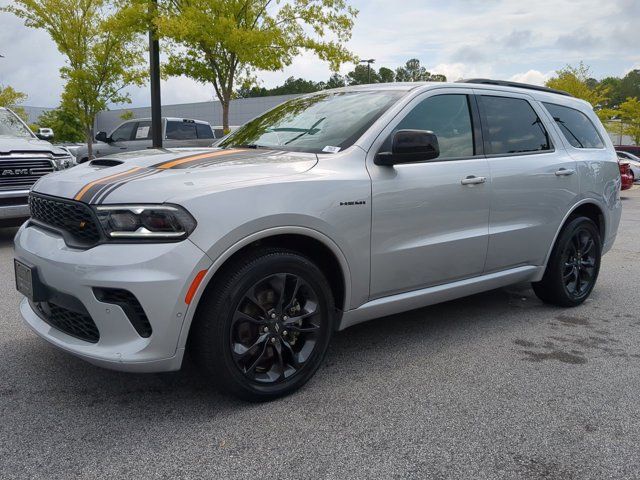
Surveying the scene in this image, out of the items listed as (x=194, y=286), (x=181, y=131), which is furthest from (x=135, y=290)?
(x=181, y=131)

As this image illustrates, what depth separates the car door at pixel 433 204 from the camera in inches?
136

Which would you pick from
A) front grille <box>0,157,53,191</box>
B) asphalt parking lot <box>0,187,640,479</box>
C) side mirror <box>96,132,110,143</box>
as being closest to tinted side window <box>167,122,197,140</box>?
side mirror <box>96,132,110,143</box>

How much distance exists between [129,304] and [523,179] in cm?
299

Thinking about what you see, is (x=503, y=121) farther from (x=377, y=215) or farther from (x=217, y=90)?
(x=217, y=90)

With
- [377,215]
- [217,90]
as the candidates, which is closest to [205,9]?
[217,90]

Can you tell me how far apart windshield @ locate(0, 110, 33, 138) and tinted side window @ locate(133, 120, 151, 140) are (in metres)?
5.42

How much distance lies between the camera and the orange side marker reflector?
2.68 meters

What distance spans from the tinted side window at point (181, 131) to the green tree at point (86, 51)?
126 inches

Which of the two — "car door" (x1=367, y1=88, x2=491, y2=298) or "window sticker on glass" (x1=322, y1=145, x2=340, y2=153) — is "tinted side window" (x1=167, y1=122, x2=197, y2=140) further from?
"window sticker on glass" (x1=322, y1=145, x2=340, y2=153)

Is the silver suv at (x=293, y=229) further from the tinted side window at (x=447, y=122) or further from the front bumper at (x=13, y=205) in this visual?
the front bumper at (x=13, y=205)

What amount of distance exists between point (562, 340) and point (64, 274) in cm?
338

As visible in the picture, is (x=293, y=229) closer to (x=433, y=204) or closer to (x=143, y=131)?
(x=433, y=204)

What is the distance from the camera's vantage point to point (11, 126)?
8461 mm

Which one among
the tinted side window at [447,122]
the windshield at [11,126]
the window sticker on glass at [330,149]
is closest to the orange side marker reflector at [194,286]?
the window sticker on glass at [330,149]
